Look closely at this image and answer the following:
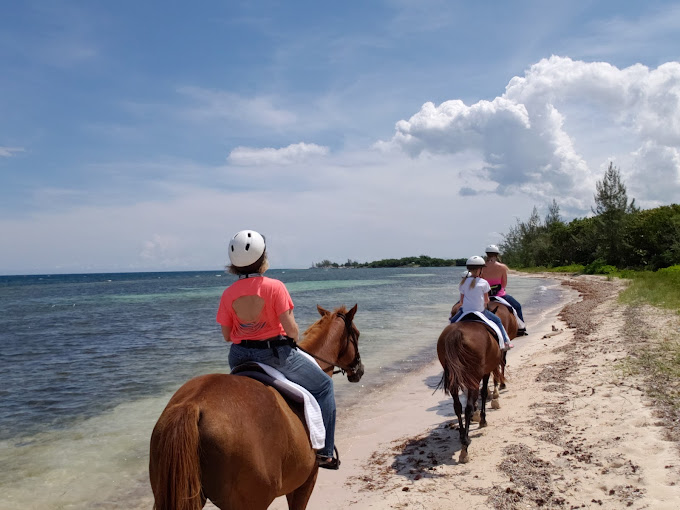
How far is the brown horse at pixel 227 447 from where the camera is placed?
292 cm

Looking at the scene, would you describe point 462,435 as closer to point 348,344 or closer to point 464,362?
point 464,362

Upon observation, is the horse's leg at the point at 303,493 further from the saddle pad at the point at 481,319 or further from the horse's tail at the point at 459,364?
the saddle pad at the point at 481,319

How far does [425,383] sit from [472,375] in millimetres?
5055

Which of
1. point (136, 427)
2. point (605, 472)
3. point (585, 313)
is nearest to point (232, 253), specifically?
point (605, 472)

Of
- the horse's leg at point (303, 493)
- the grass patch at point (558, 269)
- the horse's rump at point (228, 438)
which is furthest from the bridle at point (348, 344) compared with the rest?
the grass patch at point (558, 269)

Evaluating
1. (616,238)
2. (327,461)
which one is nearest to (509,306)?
(327,461)

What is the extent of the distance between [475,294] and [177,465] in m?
6.22

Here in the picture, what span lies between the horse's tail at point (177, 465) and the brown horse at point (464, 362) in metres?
4.72

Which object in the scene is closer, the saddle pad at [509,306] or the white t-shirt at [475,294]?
the white t-shirt at [475,294]

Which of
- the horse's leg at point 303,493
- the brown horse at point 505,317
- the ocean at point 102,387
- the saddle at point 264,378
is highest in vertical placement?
the saddle at point 264,378

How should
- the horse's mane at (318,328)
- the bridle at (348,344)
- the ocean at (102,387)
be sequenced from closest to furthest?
the horse's mane at (318,328), the bridle at (348,344), the ocean at (102,387)

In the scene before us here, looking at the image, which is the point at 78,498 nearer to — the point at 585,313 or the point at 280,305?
the point at 280,305

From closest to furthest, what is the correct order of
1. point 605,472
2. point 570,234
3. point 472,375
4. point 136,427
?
1. point 605,472
2. point 472,375
3. point 136,427
4. point 570,234

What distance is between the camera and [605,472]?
5.27m
